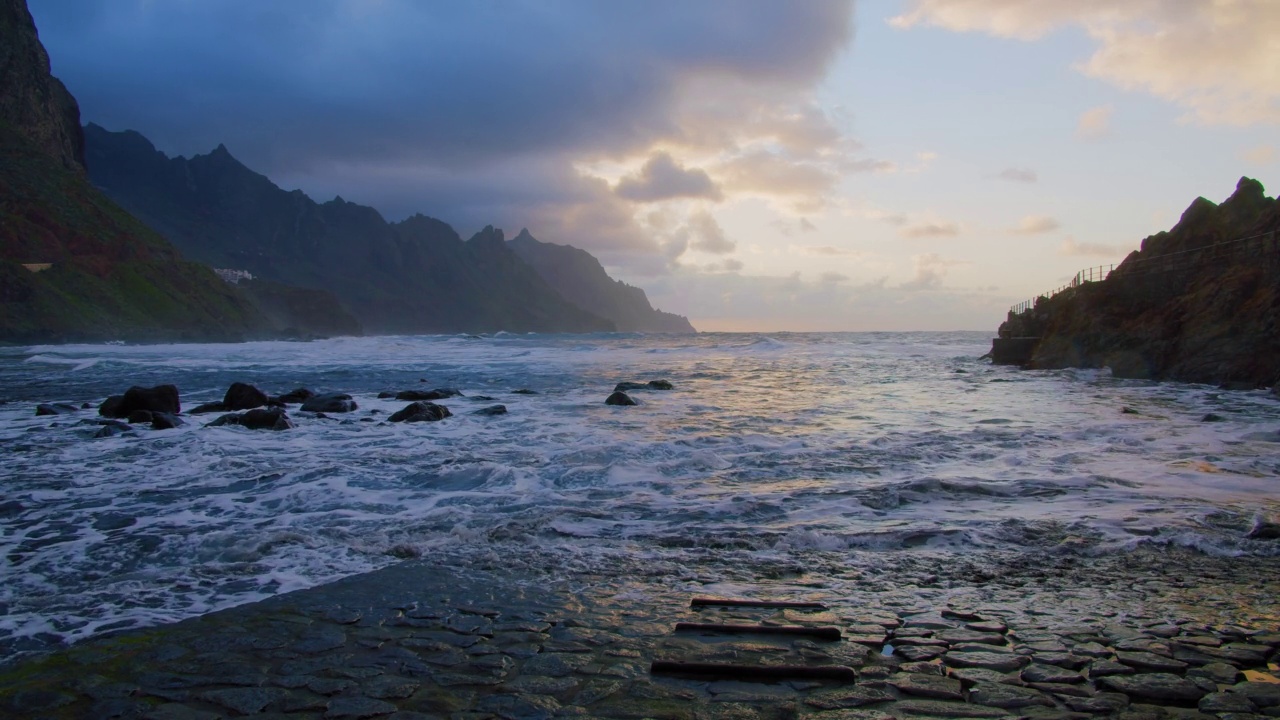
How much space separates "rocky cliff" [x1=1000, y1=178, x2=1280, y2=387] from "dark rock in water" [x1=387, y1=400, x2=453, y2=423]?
78.0 ft

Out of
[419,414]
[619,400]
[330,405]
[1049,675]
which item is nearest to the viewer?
[1049,675]

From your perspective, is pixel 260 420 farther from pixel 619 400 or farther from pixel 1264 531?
pixel 1264 531

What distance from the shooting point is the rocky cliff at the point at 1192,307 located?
2353 centimetres

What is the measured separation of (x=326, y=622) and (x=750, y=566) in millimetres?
3406

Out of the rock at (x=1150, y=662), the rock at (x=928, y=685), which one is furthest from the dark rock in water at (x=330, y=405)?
the rock at (x=1150, y=662)

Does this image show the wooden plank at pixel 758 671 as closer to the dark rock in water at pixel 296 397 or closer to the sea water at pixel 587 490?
the sea water at pixel 587 490

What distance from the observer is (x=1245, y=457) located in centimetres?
1133

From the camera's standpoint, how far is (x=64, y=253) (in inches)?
3204

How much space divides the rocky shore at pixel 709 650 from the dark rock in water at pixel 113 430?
11.5m

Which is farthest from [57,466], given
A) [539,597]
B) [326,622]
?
[539,597]

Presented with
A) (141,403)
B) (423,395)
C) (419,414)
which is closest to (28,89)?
(423,395)

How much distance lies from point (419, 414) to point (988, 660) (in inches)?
589

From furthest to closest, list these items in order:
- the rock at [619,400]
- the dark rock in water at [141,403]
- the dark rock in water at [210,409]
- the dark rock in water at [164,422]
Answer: the rock at [619,400]
the dark rock in water at [210,409]
the dark rock in water at [141,403]
the dark rock in water at [164,422]

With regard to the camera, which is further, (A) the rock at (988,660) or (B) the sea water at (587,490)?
(B) the sea water at (587,490)
